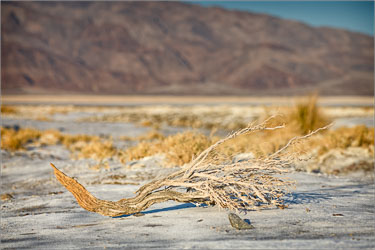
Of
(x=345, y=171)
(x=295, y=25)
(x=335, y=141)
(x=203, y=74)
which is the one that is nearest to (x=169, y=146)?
(x=345, y=171)

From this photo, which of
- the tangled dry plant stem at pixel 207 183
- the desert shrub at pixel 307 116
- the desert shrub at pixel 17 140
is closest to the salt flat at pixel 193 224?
the tangled dry plant stem at pixel 207 183

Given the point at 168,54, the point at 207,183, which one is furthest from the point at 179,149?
the point at 168,54

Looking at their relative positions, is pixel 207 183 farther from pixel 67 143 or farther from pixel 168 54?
pixel 168 54

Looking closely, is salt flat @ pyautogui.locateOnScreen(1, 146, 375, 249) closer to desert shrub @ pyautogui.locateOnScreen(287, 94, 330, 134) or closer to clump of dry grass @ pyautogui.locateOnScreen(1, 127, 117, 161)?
clump of dry grass @ pyautogui.locateOnScreen(1, 127, 117, 161)

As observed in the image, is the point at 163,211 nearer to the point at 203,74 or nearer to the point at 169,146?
the point at 169,146

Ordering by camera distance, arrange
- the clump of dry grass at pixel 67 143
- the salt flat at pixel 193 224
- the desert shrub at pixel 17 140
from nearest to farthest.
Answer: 1. the salt flat at pixel 193 224
2. the clump of dry grass at pixel 67 143
3. the desert shrub at pixel 17 140

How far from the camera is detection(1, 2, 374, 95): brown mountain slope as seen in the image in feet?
335

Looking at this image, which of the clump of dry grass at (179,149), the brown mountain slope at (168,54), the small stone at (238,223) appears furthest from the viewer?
the brown mountain slope at (168,54)

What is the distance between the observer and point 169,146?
8453 mm

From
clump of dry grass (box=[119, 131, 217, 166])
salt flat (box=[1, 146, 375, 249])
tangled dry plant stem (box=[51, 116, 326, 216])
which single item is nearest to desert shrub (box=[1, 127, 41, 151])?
clump of dry grass (box=[119, 131, 217, 166])

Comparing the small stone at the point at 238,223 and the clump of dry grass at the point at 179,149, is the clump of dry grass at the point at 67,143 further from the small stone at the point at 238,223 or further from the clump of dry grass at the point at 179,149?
the small stone at the point at 238,223

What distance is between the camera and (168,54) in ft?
389

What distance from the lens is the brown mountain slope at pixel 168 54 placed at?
102188mm

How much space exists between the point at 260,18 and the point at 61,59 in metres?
78.8
